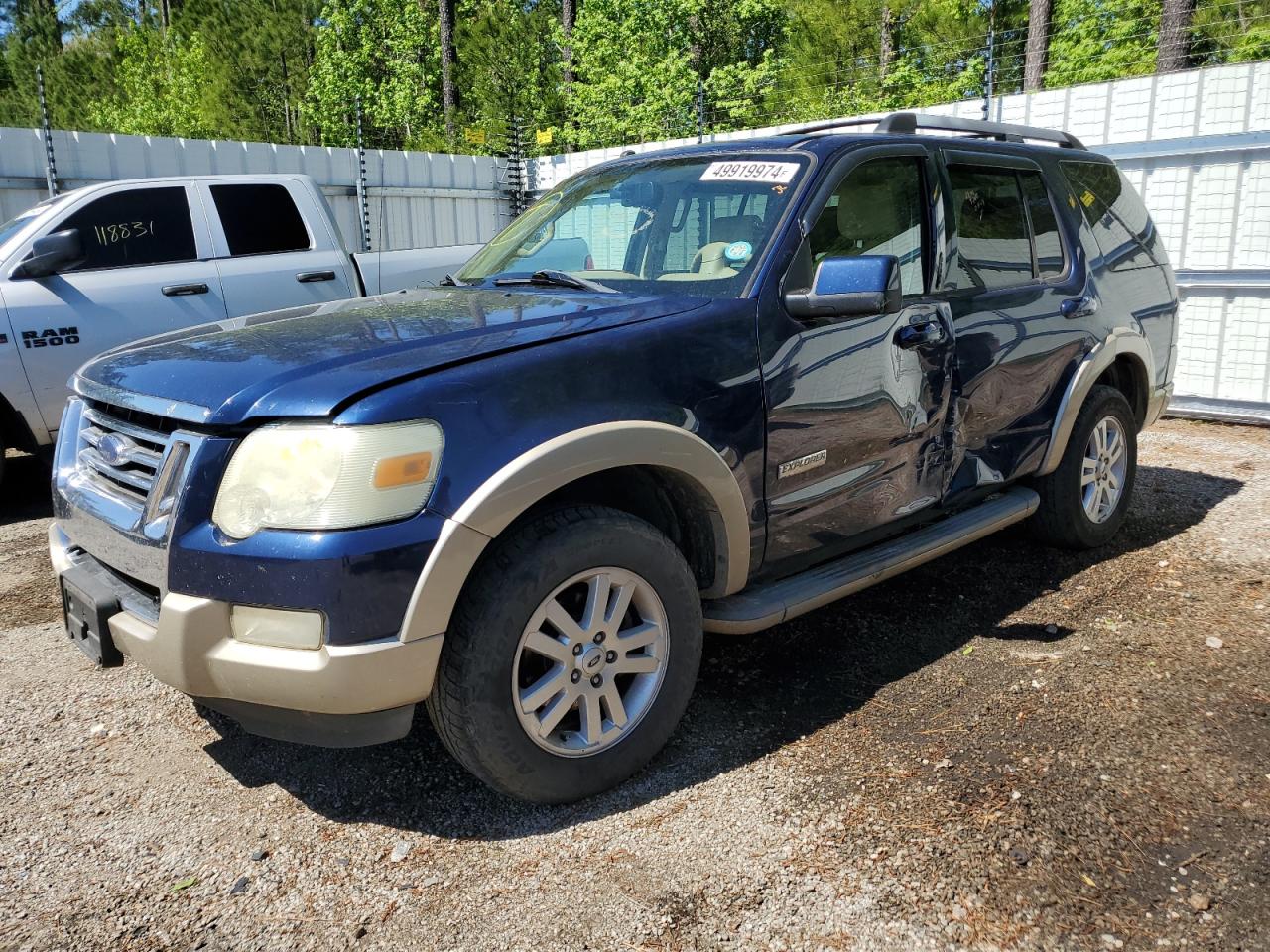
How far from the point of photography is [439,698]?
259 centimetres

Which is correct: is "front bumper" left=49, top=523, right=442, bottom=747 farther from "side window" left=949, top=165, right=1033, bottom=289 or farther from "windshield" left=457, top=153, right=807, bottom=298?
"side window" left=949, top=165, right=1033, bottom=289

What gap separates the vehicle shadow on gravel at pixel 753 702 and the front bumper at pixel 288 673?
485mm

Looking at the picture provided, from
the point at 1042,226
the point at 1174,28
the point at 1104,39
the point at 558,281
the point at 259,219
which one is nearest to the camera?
the point at 558,281

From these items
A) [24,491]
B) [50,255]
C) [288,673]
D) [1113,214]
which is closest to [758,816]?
[288,673]

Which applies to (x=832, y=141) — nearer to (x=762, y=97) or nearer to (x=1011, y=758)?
(x=1011, y=758)

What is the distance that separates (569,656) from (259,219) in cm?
556

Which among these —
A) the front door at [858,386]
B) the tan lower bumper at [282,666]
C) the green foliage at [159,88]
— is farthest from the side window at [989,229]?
the green foliage at [159,88]

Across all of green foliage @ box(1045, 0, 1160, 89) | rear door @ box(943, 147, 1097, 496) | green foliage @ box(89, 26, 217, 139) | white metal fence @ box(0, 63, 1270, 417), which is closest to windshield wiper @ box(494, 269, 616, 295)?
rear door @ box(943, 147, 1097, 496)

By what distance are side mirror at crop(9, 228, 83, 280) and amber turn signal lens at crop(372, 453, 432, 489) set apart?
4846mm

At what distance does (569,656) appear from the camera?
108 inches

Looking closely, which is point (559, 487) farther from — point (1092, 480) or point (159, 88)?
point (159, 88)

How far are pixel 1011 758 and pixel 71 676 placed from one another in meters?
3.39

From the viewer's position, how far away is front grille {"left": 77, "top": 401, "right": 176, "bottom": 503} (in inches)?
104

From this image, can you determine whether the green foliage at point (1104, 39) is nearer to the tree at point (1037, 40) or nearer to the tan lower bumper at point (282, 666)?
the tree at point (1037, 40)
